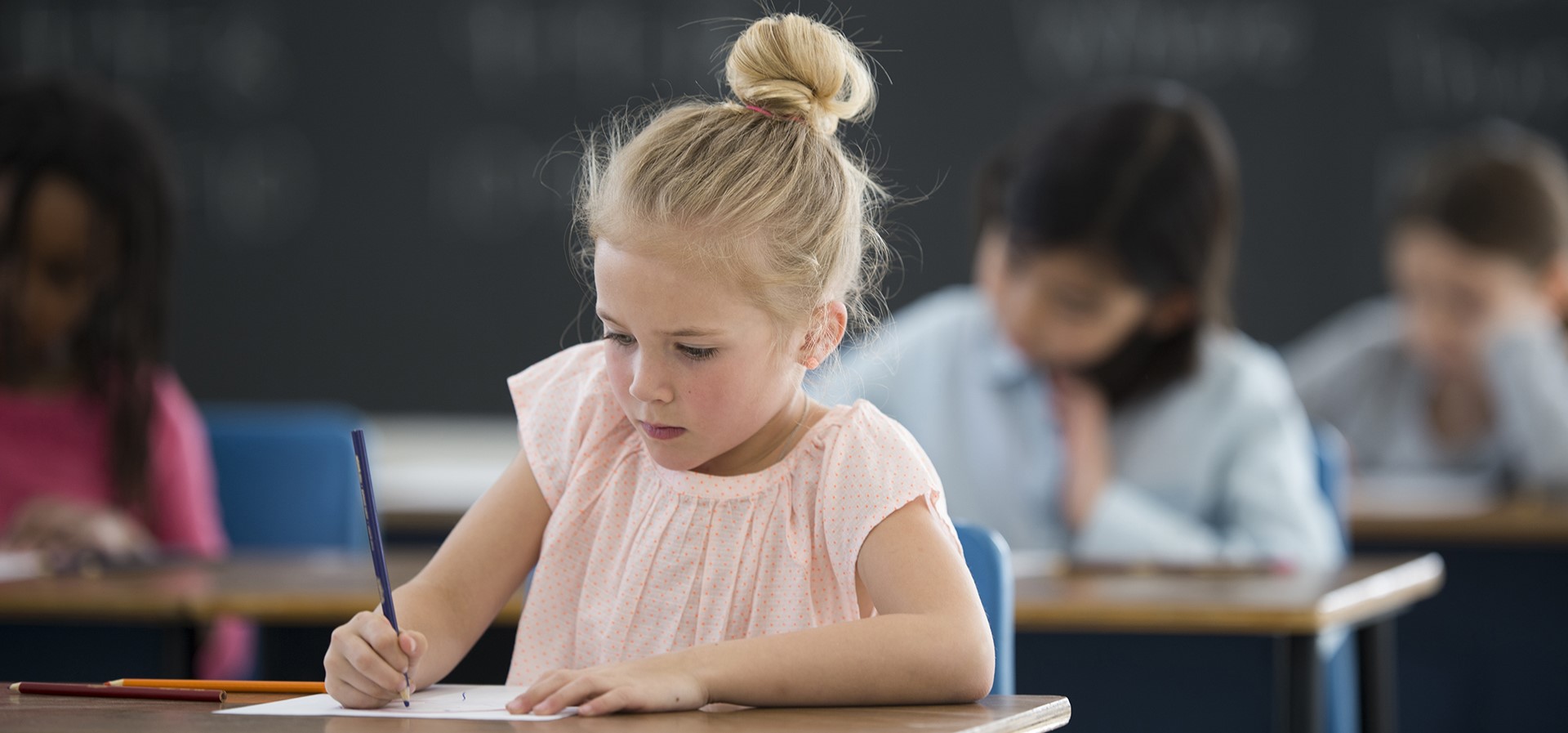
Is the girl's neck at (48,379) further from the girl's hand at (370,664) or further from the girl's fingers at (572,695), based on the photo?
the girl's fingers at (572,695)

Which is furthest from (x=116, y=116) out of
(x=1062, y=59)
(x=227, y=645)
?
(x=1062, y=59)

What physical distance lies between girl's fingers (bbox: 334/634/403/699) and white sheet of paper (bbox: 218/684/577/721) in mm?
16

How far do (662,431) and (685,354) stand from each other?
8 cm

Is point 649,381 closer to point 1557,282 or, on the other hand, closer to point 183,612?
point 183,612

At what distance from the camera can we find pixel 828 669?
3.73ft

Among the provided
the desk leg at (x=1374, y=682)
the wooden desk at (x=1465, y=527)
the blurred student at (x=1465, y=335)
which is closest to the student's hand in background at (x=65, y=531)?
the desk leg at (x=1374, y=682)

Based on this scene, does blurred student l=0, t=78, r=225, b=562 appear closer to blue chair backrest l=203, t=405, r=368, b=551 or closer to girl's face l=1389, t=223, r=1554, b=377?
blue chair backrest l=203, t=405, r=368, b=551

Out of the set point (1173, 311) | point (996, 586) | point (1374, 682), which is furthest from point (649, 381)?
point (1173, 311)

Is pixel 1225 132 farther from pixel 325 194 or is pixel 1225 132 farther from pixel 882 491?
pixel 882 491

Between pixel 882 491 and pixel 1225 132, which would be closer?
pixel 882 491

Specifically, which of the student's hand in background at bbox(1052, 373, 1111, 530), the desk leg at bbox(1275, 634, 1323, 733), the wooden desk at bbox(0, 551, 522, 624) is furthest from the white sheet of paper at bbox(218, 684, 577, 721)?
the student's hand in background at bbox(1052, 373, 1111, 530)

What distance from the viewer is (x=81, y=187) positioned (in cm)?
271

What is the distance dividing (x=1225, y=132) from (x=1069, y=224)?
Answer: 1584mm

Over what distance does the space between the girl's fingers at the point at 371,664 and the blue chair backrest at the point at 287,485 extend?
159cm
